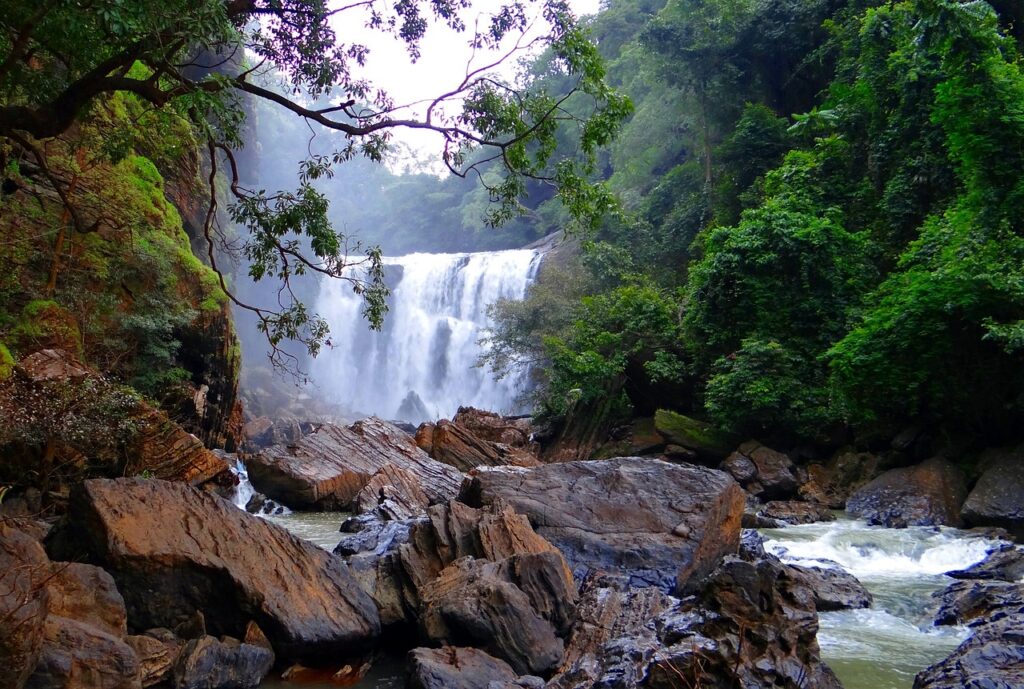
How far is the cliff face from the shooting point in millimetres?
11820

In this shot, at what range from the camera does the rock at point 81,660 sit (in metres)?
4.20

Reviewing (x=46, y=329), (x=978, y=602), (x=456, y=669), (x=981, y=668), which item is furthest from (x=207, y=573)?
(x=46, y=329)

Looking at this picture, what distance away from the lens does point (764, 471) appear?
15844 millimetres

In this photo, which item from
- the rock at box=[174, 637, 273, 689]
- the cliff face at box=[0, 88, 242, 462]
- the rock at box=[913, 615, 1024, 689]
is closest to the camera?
the rock at box=[913, 615, 1024, 689]

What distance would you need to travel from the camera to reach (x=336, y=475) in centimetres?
1433

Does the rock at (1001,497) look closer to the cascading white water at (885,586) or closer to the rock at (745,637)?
the cascading white water at (885,586)

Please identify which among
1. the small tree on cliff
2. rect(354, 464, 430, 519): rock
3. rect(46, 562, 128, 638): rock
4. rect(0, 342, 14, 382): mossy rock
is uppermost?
the small tree on cliff

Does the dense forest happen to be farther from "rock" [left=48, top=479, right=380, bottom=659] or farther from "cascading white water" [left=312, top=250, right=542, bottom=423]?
"cascading white water" [left=312, top=250, right=542, bottom=423]

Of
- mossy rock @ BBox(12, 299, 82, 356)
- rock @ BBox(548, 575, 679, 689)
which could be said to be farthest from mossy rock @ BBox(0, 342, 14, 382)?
rock @ BBox(548, 575, 679, 689)

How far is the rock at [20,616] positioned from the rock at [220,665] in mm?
1084

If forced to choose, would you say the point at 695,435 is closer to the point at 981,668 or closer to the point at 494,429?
the point at 494,429

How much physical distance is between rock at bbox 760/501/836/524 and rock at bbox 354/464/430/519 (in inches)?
249

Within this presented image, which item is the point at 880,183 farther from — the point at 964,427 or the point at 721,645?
the point at 721,645

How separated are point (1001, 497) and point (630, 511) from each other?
752 cm
